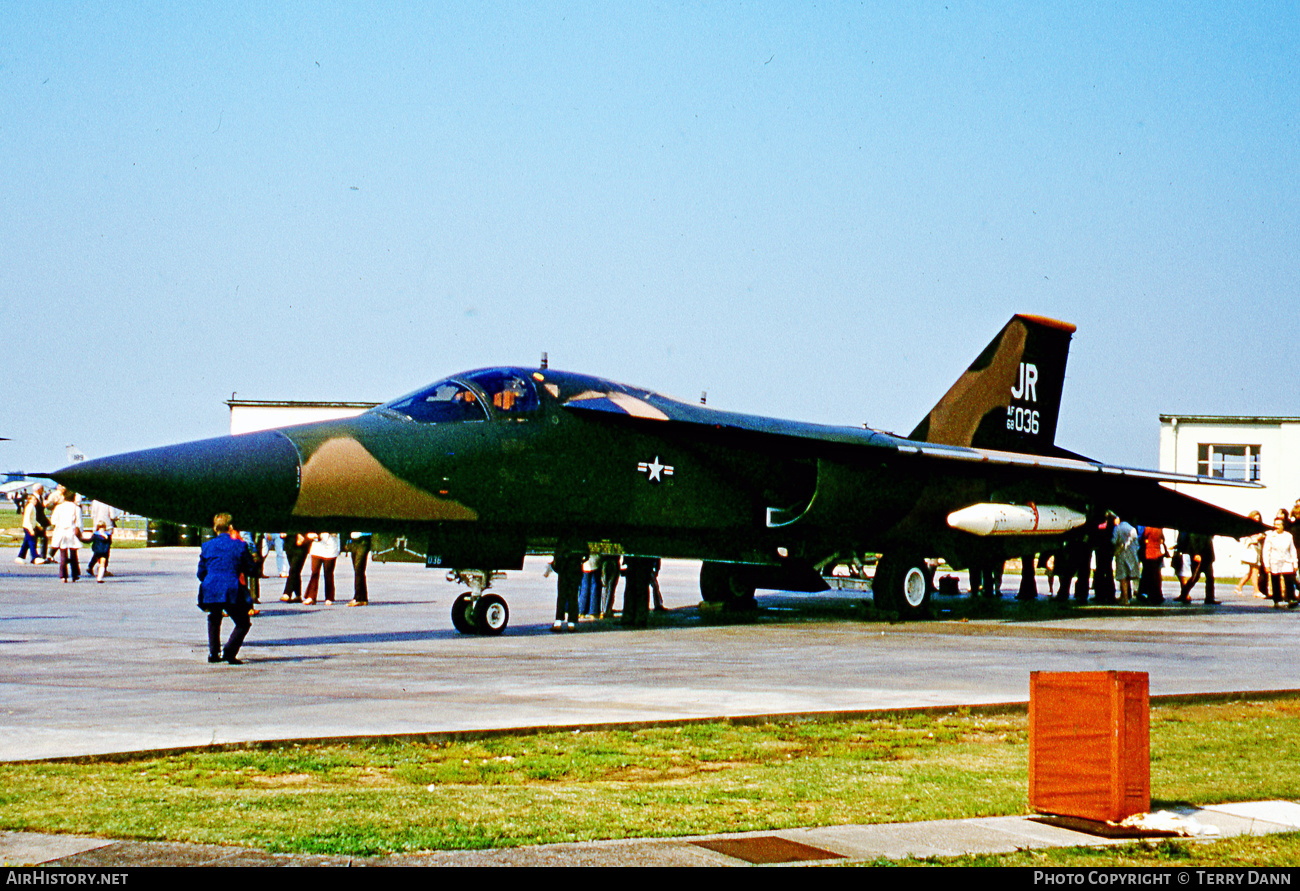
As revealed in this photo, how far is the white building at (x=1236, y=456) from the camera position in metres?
44.8

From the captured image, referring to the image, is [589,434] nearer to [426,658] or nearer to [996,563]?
[426,658]

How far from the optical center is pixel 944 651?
46.0ft

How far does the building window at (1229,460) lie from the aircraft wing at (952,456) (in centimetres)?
2452

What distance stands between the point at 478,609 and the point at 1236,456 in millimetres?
39952

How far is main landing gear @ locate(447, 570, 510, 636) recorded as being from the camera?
15.7m

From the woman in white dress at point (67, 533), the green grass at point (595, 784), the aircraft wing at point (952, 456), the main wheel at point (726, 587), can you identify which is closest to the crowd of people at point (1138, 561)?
the aircraft wing at point (952, 456)

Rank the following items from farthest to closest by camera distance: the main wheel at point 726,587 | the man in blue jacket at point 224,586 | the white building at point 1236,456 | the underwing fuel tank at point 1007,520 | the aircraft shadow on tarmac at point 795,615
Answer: the white building at point 1236,456 < the main wheel at point 726,587 < the underwing fuel tank at point 1007,520 < the aircraft shadow on tarmac at point 795,615 < the man in blue jacket at point 224,586

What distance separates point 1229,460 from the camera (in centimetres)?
4775

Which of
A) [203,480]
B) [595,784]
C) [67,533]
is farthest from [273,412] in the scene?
[595,784]

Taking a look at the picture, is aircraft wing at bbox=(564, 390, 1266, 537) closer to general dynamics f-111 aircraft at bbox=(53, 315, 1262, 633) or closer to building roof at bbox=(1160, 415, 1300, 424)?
general dynamics f-111 aircraft at bbox=(53, 315, 1262, 633)

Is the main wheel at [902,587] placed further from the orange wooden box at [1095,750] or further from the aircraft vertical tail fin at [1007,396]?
the orange wooden box at [1095,750]

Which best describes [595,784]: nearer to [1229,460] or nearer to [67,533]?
[67,533]

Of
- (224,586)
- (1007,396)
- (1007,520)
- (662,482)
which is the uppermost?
(1007,396)

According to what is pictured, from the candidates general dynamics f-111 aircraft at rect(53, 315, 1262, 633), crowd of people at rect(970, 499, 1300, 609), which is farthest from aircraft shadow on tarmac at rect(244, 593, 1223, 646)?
crowd of people at rect(970, 499, 1300, 609)
